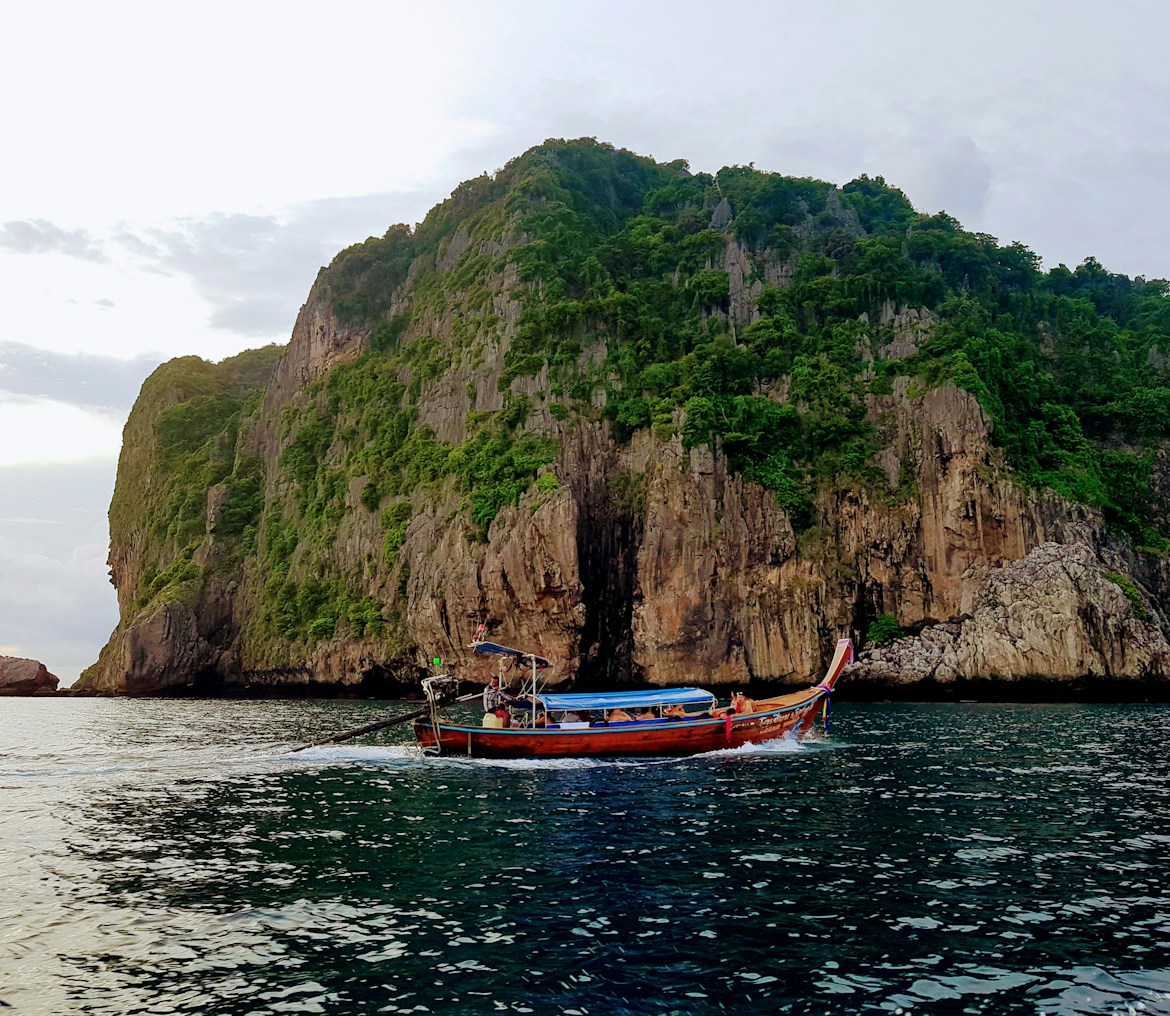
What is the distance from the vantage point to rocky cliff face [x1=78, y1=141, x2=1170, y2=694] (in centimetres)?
6606

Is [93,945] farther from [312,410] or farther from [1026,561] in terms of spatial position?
[312,410]

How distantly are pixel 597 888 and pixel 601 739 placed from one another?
18523 millimetres

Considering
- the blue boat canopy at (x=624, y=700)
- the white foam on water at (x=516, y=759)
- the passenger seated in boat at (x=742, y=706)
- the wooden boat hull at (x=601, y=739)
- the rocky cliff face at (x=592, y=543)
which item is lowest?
the white foam on water at (x=516, y=759)

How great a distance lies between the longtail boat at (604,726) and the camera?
3534cm

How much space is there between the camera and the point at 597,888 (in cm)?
1683

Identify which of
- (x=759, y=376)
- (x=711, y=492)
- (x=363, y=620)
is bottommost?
(x=363, y=620)

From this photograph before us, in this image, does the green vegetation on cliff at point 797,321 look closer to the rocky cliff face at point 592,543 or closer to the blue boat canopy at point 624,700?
the rocky cliff face at point 592,543

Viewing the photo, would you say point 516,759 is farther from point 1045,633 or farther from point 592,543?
point 1045,633

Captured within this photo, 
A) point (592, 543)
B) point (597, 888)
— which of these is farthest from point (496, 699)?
point (592, 543)

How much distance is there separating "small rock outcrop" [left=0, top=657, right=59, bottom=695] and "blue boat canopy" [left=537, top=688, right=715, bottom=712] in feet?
304

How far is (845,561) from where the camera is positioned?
71062mm

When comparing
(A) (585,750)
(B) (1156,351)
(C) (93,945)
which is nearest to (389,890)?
(C) (93,945)

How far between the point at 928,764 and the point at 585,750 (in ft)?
40.2

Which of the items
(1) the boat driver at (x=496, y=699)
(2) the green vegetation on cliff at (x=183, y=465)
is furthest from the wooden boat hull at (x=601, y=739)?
(2) the green vegetation on cliff at (x=183, y=465)
